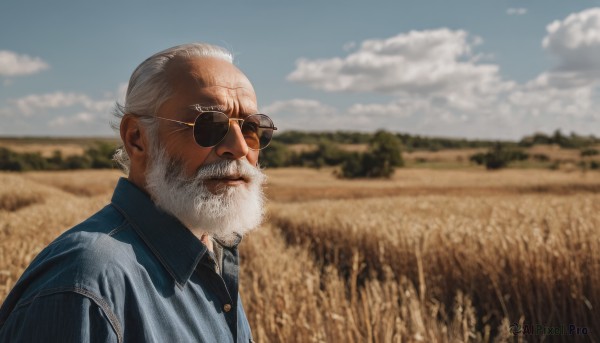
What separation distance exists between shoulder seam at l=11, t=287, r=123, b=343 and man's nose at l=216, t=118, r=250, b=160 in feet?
2.47

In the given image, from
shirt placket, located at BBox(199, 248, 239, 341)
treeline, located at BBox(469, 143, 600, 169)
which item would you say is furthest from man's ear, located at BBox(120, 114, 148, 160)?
treeline, located at BBox(469, 143, 600, 169)

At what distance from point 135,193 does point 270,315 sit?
2258 millimetres

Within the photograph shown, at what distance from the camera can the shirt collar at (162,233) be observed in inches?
58.4

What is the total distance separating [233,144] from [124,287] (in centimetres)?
73

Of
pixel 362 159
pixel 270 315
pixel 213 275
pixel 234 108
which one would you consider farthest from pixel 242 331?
pixel 362 159

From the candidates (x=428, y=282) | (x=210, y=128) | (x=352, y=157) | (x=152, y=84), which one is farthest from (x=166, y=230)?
(x=352, y=157)

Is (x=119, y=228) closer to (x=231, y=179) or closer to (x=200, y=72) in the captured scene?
(x=231, y=179)

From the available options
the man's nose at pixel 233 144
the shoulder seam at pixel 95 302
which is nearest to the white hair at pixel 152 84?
the man's nose at pixel 233 144

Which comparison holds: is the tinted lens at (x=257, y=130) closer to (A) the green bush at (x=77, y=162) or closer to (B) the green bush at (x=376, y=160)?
(B) the green bush at (x=376, y=160)

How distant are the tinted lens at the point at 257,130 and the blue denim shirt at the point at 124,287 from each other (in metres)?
0.52

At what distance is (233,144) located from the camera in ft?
6.05

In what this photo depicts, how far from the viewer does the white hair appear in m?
1.75

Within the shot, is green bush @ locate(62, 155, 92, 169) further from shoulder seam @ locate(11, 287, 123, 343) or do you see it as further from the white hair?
shoulder seam @ locate(11, 287, 123, 343)

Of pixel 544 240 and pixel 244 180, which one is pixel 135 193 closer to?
pixel 244 180
